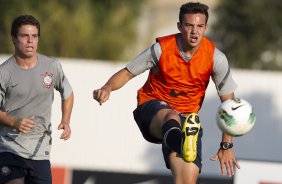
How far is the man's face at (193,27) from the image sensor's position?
896 centimetres

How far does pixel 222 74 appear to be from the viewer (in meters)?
9.22

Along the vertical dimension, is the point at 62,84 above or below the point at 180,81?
below

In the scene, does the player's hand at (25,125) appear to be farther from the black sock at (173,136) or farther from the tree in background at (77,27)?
the tree in background at (77,27)

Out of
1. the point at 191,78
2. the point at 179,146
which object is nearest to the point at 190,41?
the point at 191,78

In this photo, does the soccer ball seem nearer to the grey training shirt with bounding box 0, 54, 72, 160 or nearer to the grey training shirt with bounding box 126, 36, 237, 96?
the grey training shirt with bounding box 126, 36, 237, 96

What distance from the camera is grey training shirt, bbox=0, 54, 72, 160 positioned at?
8.95m

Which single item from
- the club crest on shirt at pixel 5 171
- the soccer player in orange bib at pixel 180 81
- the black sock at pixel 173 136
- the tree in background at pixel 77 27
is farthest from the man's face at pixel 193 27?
the tree in background at pixel 77 27

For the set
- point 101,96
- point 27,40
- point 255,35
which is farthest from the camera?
point 255,35

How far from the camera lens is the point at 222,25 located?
3055 centimetres

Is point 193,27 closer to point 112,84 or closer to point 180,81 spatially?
point 180,81

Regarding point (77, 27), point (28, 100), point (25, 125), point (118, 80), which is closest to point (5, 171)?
point (28, 100)

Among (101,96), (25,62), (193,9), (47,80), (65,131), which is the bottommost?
(65,131)

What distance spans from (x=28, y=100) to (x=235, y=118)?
5.96 ft

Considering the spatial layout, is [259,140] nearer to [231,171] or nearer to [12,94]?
[231,171]
